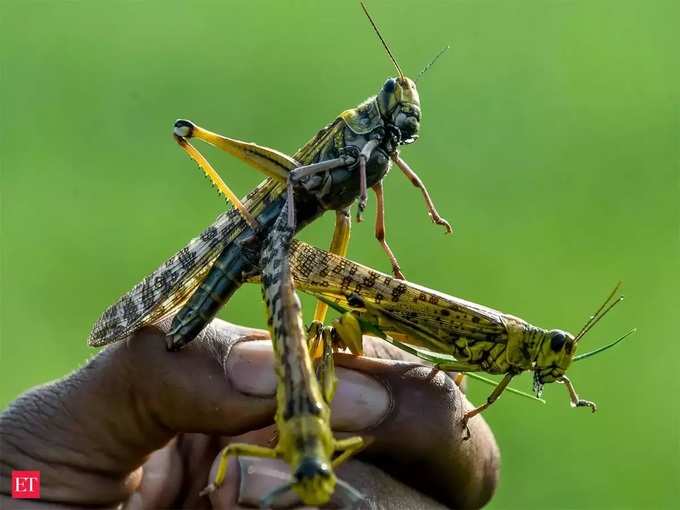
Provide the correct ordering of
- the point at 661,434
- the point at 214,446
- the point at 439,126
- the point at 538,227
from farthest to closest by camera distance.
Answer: the point at 439,126
the point at 538,227
the point at 661,434
the point at 214,446

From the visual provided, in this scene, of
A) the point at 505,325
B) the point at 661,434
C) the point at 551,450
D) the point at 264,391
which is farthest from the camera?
the point at 661,434

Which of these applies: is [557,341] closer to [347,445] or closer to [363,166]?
[363,166]

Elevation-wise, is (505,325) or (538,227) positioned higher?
(538,227)

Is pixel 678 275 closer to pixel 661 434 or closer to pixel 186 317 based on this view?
pixel 661 434

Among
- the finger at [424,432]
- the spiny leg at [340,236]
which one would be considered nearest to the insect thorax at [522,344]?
the finger at [424,432]

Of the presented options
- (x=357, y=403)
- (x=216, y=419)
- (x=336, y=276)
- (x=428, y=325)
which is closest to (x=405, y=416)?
(x=357, y=403)

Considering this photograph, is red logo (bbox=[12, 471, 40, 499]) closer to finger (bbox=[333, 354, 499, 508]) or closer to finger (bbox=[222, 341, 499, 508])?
finger (bbox=[222, 341, 499, 508])

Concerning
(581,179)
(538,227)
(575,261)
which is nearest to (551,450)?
(575,261)
